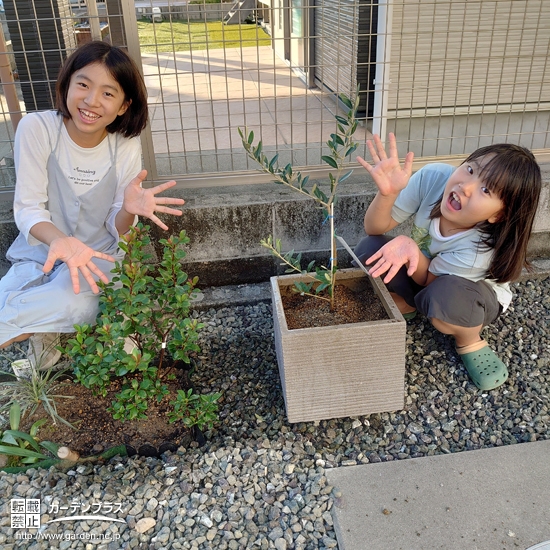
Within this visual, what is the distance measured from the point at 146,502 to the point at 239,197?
1.72 metres

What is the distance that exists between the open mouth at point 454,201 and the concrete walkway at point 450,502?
3.15 ft

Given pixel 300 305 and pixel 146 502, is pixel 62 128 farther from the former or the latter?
pixel 146 502

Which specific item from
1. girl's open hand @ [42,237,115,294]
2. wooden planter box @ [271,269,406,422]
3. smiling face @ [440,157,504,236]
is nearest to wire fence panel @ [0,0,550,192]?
smiling face @ [440,157,504,236]

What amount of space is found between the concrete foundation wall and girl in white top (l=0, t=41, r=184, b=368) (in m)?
0.57

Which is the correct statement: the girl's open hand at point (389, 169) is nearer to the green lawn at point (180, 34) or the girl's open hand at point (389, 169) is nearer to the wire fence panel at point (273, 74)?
the wire fence panel at point (273, 74)

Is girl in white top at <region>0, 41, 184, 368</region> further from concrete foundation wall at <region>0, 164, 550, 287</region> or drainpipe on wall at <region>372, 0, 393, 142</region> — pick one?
drainpipe on wall at <region>372, 0, 393, 142</region>

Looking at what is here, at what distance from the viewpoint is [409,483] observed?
201 centimetres

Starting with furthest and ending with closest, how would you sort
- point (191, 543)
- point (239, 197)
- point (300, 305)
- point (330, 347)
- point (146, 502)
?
point (239, 197) < point (300, 305) < point (330, 347) < point (146, 502) < point (191, 543)

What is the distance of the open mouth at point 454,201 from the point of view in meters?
2.31

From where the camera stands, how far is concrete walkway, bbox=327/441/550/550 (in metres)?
1.80

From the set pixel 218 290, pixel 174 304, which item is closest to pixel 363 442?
pixel 174 304

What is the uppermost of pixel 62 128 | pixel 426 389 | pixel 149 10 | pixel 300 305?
pixel 149 10

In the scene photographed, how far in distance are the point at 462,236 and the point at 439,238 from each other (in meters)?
0.10

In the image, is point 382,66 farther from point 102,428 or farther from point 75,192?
point 102,428
